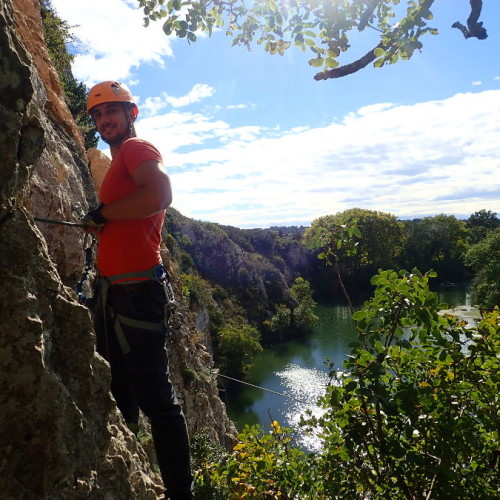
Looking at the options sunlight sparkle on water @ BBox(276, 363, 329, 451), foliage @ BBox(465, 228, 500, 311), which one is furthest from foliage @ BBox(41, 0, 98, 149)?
foliage @ BBox(465, 228, 500, 311)

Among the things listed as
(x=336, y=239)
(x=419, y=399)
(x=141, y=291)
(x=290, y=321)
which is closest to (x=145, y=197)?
(x=141, y=291)

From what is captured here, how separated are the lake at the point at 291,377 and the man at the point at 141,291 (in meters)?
19.0

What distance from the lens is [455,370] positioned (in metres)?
2.37

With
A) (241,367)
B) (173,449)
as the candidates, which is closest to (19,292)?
(173,449)

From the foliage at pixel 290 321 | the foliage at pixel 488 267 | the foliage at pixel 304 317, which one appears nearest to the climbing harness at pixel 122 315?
the foliage at pixel 488 267

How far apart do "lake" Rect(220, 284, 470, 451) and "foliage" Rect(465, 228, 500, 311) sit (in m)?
4.88

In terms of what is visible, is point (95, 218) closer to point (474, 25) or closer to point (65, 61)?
point (474, 25)

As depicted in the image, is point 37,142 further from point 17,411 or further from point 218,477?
point 218,477

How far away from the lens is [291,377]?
1442 inches

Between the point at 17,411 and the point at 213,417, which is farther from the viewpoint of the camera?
the point at 213,417

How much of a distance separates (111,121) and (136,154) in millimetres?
728

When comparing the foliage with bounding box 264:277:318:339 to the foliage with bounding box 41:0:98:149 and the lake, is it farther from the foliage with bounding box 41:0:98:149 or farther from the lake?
the foliage with bounding box 41:0:98:149

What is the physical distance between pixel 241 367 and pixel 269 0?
35.7m

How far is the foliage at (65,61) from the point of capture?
1352 cm
